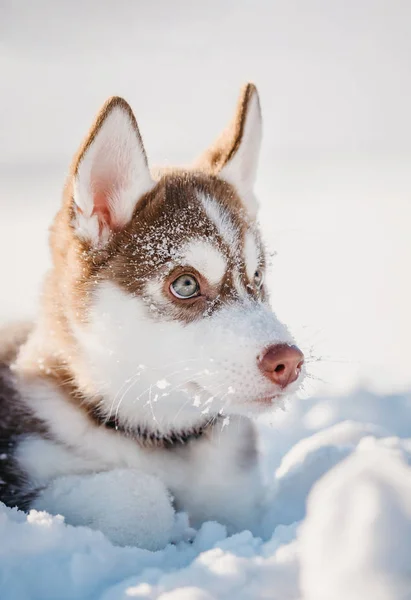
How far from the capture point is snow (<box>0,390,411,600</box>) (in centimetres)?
182

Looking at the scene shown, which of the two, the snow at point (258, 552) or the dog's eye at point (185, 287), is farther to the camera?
the dog's eye at point (185, 287)

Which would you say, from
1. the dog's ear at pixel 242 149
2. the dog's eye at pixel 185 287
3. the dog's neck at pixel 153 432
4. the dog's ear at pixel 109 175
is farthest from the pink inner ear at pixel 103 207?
the dog's neck at pixel 153 432

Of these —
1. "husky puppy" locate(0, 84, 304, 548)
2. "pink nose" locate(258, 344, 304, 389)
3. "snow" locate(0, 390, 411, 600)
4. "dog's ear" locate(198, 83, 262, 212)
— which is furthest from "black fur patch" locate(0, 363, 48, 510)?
"dog's ear" locate(198, 83, 262, 212)

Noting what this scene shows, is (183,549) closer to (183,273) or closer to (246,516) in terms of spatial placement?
(246,516)

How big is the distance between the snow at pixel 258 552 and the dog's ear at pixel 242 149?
1393mm

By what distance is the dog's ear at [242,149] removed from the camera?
3072mm

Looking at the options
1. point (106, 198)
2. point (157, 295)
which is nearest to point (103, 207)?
point (106, 198)

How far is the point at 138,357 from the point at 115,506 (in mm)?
568

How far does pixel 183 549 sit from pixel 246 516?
1.42 ft

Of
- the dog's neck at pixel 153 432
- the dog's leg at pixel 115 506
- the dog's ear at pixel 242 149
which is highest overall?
the dog's ear at pixel 242 149

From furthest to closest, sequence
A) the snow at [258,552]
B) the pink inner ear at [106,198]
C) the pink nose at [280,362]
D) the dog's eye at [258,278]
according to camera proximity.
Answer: the dog's eye at [258,278]
the pink inner ear at [106,198]
the pink nose at [280,362]
the snow at [258,552]

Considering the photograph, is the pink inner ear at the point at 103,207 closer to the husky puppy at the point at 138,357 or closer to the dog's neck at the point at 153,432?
the husky puppy at the point at 138,357

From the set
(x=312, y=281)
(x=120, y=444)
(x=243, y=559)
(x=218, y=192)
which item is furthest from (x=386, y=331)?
(x=243, y=559)

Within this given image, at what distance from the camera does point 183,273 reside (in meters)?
2.53
